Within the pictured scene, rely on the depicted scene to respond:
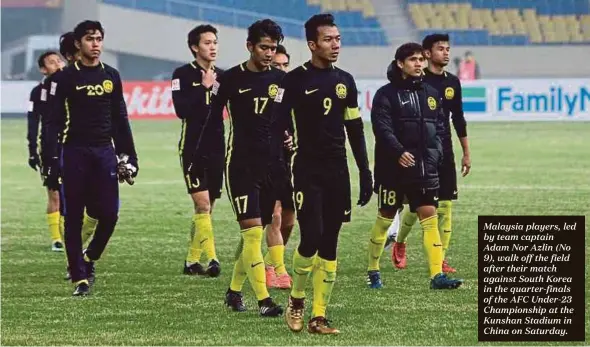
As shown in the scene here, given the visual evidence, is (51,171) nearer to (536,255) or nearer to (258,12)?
(536,255)

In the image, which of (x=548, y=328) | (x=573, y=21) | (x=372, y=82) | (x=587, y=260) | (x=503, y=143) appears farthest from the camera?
(x=573, y=21)

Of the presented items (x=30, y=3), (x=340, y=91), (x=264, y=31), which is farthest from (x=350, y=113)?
(x=30, y=3)

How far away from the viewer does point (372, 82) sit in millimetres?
36812

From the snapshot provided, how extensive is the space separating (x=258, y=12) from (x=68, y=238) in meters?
34.6

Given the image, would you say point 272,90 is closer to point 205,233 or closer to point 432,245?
point 432,245

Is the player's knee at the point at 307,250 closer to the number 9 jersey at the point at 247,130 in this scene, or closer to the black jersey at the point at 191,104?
the number 9 jersey at the point at 247,130

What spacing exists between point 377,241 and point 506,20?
33.7 meters

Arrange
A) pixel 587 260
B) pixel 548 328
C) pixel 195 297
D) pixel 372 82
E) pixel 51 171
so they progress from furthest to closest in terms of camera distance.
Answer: pixel 372 82 < pixel 51 171 < pixel 587 260 < pixel 195 297 < pixel 548 328

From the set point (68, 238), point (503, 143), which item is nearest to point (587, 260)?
point (68, 238)

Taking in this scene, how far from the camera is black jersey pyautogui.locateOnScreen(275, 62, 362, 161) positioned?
903 centimetres

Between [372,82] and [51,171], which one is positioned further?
[372,82]

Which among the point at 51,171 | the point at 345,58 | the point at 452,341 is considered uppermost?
the point at 345,58

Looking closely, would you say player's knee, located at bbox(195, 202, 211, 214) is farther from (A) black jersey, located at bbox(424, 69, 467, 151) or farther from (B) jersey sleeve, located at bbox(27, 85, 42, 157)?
(B) jersey sleeve, located at bbox(27, 85, 42, 157)

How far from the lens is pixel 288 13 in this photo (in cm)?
4506
